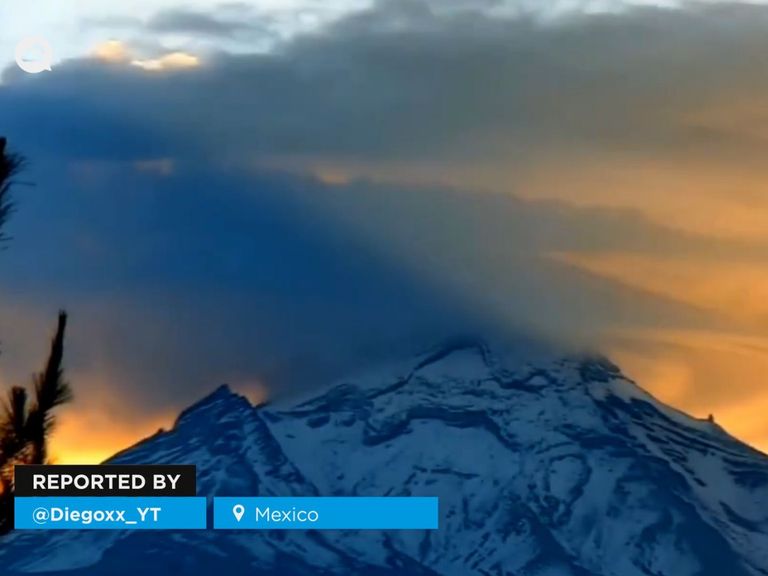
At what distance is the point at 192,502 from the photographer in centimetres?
1191

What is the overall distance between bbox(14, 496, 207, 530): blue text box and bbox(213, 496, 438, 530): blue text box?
0.25 m

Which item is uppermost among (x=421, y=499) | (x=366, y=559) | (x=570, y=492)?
(x=570, y=492)

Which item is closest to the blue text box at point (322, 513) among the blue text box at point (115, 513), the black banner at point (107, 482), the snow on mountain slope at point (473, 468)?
the blue text box at point (115, 513)

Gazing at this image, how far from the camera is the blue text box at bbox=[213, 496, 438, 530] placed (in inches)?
472

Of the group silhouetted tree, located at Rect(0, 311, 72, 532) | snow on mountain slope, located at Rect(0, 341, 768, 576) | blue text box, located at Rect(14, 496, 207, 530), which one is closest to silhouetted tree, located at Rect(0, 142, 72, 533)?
silhouetted tree, located at Rect(0, 311, 72, 532)

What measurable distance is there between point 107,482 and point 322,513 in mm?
1746

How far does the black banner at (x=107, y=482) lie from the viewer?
1170cm

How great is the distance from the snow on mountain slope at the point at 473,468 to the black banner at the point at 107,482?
18.5 ft

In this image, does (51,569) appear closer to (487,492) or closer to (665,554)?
(487,492)

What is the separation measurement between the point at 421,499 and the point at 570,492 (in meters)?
32.1

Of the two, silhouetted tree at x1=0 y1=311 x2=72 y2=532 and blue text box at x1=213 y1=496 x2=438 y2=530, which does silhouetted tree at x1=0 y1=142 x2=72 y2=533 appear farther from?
blue text box at x1=213 y1=496 x2=438 y2=530

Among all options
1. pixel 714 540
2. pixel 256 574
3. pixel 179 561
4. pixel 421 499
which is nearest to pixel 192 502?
pixel 421 499

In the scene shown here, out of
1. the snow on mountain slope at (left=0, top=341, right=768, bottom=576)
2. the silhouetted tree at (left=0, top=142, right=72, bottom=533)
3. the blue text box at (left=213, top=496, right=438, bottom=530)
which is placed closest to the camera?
the silhouetted tree at (left=0, top=142, right=72, bottom=533)

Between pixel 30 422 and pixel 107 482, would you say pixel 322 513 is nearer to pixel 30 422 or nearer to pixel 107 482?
pixel 107 482
